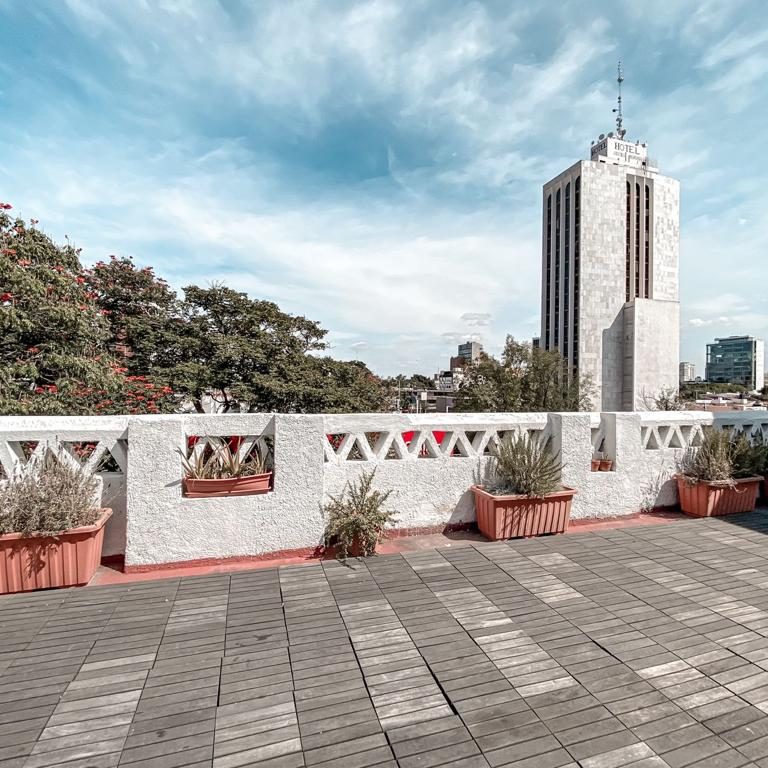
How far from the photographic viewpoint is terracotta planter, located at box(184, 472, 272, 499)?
150 inches

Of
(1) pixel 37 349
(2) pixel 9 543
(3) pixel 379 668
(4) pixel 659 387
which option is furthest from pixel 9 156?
(4) pixel 659 387

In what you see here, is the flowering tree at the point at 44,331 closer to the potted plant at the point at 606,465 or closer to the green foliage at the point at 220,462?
the green foliage at the point at 220,462

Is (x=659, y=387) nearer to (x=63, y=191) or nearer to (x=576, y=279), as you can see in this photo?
(x=576, y=279)

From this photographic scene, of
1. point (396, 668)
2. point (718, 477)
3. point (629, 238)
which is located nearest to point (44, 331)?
point (396, 668)

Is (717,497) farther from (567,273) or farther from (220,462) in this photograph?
(567,273)

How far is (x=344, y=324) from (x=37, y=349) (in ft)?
58.5

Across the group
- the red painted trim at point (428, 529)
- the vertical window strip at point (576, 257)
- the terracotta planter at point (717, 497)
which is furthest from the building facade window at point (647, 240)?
the red painted trim at point (428, 529)

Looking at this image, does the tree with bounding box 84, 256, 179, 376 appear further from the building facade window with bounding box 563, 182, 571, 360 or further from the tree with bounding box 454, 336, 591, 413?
the building facade window with bounding box 563, 182, 571, 360

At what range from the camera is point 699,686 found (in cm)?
228

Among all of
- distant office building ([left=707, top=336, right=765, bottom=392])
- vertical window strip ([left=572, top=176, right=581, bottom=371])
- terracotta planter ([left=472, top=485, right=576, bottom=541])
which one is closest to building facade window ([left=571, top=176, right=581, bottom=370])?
vertical window strip ([left=572, top=176, right=581, bottom=371])

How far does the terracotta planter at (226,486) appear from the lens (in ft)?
12.5

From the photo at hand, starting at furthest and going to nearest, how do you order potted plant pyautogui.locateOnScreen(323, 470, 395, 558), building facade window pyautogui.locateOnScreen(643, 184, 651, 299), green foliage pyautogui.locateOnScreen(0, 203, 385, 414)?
building facade window pyautogui.locateOnScreen(643, 184, 651, 299) < green foliage pyautogui.locateOnScreen(0, 203, 385, 414) < potted plant pyautogui.locateOnScreen(323, 470, 395, 558)

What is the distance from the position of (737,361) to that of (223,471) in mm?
192135

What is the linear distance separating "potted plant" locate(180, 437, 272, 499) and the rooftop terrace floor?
2.42 ft
